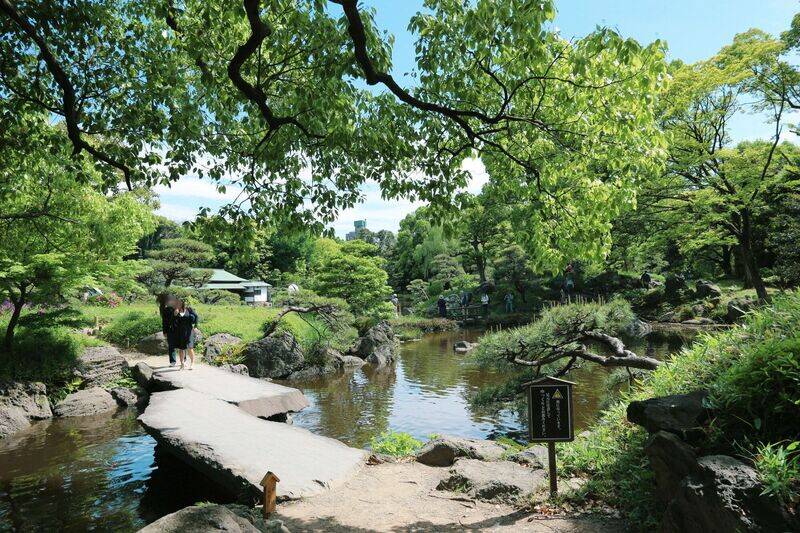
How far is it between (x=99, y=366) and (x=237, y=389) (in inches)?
204

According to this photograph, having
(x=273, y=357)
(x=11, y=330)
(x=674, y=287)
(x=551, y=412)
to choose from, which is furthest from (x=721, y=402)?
(x=674, y=287)

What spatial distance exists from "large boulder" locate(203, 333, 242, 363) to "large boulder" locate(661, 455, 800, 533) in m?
13.9

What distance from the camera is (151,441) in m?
8.90

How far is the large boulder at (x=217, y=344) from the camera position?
15.3 metres

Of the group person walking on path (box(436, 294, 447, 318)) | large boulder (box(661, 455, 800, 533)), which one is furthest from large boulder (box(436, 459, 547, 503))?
person walking on path (box(436, 294, 447, 318))

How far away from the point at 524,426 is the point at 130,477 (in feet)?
23.8

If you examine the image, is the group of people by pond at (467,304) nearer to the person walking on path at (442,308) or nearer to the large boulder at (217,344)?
the person walking on path at (442,308)

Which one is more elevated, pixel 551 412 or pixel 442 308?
pixel 442 308

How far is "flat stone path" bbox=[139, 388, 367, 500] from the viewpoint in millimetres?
5188

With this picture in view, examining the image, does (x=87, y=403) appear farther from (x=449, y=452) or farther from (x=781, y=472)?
(x=781, y=472)

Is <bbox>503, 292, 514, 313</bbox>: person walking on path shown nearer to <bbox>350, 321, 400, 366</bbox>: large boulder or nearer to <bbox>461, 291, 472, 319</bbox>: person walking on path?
<bbox>461, 291, 472, 319</bbox>: person walking on path

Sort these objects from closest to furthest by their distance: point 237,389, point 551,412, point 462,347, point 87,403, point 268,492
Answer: point 268,492
point 551,412
point 237,389
point 87,403
point 462,347

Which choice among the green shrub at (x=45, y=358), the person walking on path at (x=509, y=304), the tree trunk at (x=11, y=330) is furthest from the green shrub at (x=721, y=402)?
the person walking on path at (x=509, y=304)

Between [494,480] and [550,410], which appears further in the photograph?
[494,480]
